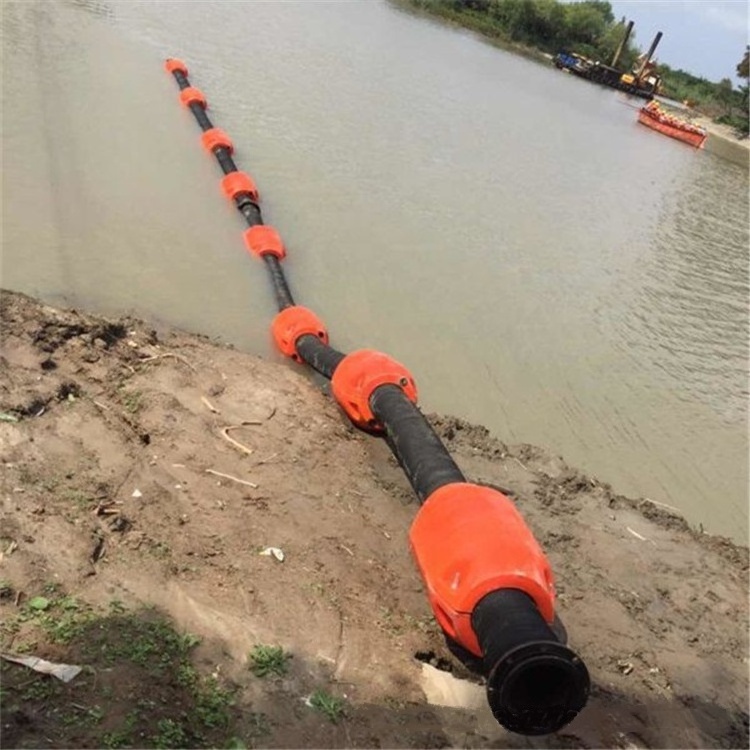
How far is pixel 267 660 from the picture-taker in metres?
3.21

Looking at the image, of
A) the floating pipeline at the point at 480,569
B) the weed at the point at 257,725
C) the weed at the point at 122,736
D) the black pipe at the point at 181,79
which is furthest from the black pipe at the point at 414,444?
the black pipe at the point at 181,79

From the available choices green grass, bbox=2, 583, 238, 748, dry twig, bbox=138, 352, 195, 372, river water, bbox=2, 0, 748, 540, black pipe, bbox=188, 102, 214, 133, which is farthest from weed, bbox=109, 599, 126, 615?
black pipe, bbox=188, 102, 214, 133

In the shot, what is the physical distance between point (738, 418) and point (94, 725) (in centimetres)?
725

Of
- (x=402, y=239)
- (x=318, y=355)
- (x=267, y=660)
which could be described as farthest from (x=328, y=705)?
(x=402, y=239)

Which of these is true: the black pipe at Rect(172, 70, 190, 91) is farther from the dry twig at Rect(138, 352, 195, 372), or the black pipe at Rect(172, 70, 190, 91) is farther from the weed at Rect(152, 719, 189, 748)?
the weed at Rect(152, 719, 189, 748)

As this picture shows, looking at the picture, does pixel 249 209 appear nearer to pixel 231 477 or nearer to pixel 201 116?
pixel 201 116

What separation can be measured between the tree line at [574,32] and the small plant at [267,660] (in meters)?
48.0

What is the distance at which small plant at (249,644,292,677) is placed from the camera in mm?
3162

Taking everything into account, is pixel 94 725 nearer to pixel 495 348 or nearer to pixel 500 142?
pixel 495 348

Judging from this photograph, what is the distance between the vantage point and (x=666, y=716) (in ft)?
12.6

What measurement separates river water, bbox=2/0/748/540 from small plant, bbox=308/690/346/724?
3670mm

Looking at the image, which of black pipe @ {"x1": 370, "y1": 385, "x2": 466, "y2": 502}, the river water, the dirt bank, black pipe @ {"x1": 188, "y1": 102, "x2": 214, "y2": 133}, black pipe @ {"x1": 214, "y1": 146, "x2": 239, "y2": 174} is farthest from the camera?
black pipe @ {"x1": 188, "y1": 102, "x2": 214, "y2": 133}

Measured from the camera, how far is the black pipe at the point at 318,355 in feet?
19.6

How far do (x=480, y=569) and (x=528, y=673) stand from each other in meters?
0.53
